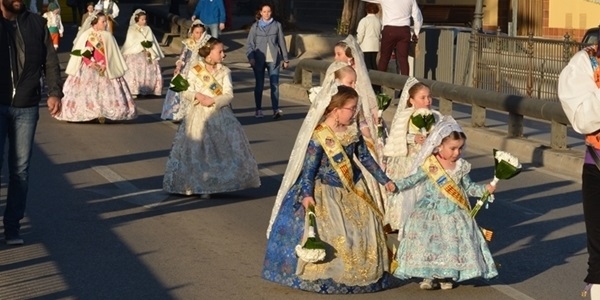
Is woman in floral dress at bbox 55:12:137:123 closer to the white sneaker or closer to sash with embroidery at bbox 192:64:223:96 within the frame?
sash with embroidery at bbox 192:64:223:96

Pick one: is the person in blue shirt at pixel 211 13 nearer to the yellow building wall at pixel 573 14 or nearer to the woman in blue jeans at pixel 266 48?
the woman in blue jeans at pixel 266 48

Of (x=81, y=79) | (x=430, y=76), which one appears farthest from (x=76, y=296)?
(x=430, y=76)

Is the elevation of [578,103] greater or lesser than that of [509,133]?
greater

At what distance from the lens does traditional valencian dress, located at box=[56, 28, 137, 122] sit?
2155 cm

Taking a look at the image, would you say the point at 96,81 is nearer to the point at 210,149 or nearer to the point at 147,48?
the point at 147,48

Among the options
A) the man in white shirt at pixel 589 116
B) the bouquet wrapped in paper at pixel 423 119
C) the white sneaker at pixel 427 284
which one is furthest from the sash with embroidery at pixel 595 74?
the bouquet wrapped in paper at pixel 423 119

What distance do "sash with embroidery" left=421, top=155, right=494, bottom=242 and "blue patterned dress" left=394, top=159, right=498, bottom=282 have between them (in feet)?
0.09

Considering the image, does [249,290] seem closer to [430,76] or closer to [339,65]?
[339,65]

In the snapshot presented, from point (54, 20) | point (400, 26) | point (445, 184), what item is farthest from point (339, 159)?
point (54, 20)

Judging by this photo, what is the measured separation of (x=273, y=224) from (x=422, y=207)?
1.00 m

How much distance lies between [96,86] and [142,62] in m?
4.87

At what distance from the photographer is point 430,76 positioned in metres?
27.0

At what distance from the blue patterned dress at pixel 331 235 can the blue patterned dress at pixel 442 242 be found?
197mm

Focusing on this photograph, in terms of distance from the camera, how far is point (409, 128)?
39.1 feet
